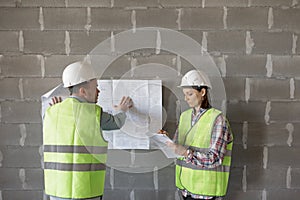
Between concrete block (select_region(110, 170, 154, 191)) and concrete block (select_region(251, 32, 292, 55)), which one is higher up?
concrete block (select_region(251, 32, 292, 55))

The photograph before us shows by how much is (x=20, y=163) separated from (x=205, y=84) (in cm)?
148

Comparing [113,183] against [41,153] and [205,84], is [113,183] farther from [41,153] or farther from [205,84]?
[205,84]

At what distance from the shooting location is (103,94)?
2572mm

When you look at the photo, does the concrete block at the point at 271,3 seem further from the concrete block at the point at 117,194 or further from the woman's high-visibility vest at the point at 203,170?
the concrete block at the point at 117,194

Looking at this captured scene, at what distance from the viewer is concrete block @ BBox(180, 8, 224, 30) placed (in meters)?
2.55

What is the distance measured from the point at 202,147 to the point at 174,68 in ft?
2.23

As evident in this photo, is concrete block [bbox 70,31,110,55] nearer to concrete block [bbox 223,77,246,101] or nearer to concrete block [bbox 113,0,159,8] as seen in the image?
concrete block [bbox 113,0,159,8]

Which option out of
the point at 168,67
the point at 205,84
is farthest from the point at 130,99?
the point at 205,84

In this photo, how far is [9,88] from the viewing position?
8.63 feet

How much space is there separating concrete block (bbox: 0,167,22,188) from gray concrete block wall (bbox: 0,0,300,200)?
0.01m

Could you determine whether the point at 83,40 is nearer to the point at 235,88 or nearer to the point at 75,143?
the point at 75,143

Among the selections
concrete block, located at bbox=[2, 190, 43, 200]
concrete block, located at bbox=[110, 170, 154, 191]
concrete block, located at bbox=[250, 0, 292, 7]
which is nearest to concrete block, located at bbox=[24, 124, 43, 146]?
concrete block, located at bbox=[2, 190, 43, 200]

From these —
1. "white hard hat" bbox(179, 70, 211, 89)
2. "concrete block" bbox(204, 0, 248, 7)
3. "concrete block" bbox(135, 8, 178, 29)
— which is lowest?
"white hard hat" bbox(179, 70, 211, 89)

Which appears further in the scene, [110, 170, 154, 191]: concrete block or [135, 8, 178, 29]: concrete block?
[110, 170, 154, 191]: concrete block
